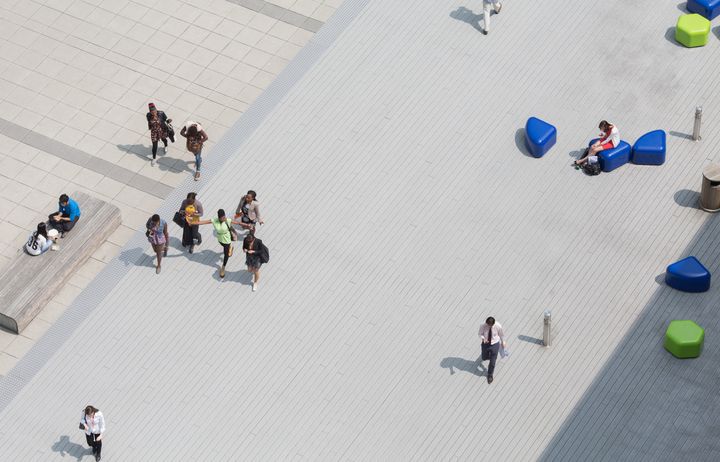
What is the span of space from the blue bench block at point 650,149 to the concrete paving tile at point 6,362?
1480 cm

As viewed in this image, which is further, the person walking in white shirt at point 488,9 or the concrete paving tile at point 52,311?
the person walking in white shirt at point 488,9

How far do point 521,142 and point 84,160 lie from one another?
10632 millimetres

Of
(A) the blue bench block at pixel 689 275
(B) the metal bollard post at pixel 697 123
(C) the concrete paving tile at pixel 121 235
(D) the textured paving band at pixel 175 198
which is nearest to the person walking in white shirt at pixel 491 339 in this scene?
(A) the blue bench block at pixel 689 275

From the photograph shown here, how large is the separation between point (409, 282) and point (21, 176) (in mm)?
10146

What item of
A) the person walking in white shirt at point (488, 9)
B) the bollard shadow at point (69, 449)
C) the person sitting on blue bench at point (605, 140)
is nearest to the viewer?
the bollard shadow at point (69, 449)

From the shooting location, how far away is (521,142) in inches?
1366

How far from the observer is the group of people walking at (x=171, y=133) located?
3356 cm

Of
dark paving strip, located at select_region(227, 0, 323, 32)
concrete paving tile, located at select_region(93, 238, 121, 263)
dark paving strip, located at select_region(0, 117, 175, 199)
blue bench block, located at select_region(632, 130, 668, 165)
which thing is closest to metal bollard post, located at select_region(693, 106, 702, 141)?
blue bench block, located at select_region(632, 130, 668, 165)

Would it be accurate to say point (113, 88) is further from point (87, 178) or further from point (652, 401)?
point (652, 401)

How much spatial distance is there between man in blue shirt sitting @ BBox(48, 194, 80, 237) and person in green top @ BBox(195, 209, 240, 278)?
3.03m

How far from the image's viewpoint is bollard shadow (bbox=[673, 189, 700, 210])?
3303cm

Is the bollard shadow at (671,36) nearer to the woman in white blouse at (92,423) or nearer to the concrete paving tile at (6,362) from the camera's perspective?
the woman in white blouse at (92,423)

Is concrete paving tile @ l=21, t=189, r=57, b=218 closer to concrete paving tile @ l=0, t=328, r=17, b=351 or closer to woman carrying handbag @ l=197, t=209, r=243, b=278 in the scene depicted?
concrete paving tile @ l=0, t=328, r=17, b=351

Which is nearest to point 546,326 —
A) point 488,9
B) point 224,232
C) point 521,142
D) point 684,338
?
point 684,338
